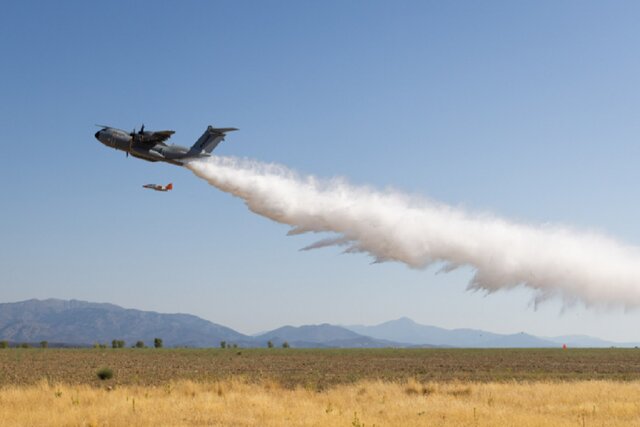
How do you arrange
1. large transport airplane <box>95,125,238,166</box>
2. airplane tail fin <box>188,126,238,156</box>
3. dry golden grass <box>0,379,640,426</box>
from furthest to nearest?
airplane tail fin <box>188,126,238,156</box> → large transport airplane <box>95,125,238,166</box> → dry golden grass <box>0,379,640,426</box>

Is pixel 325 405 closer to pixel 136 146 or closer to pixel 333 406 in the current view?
pixel 333 406

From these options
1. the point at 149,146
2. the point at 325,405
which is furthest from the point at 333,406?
the point at 149,146

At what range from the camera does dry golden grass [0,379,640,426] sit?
26172mm

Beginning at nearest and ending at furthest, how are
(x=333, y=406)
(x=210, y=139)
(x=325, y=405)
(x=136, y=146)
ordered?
(x=333, y=406), (x=325, y=405), (x=136, y=146), (x=210, y=139)

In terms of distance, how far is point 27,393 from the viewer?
35094 millimetres

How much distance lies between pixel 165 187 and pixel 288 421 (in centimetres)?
4095

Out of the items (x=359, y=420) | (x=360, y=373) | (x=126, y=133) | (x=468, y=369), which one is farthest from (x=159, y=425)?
(x=468, y=369)

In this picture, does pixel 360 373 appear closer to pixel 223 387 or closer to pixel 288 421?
pixel 223 387

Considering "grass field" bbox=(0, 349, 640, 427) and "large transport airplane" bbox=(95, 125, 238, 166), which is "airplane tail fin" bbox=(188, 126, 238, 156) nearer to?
"large transport airplane" bbox=(95, 125, 238, 166)

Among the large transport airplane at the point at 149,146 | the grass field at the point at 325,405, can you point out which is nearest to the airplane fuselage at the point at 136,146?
the large transport airplane at the point at 149,146

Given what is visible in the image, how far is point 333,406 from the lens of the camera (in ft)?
105

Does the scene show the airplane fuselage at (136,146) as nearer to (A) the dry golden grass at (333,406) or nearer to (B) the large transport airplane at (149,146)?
(B) the large transport airplane at (149,146)

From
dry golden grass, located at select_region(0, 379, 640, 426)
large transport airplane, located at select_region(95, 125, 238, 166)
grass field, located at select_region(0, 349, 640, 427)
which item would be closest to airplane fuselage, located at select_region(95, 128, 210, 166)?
large transport airplane, located at select_region(95, 125, 238, 166)

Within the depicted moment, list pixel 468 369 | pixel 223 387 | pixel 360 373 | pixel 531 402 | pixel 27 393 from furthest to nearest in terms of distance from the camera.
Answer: pixel 468 369, pixel 360 373, pixel 223 387, pixel 27 393, pixel 531 402
